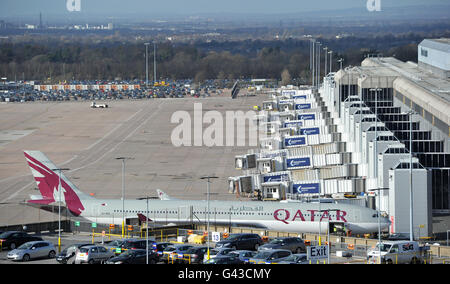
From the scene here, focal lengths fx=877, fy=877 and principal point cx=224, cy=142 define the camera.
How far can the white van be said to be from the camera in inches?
2013

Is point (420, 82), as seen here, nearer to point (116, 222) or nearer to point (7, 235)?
point (116, 222)

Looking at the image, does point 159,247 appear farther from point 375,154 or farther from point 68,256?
point 375,154

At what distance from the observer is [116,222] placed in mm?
71062

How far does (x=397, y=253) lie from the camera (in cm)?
5181

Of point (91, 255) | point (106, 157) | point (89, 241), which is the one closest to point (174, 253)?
point (91, 255)

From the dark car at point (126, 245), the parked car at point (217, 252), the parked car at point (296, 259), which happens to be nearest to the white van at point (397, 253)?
the parked car at point (296, 259)

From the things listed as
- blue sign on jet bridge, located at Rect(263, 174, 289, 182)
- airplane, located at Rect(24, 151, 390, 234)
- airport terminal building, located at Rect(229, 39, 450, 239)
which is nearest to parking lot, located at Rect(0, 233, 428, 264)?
airplane, located at Rect(24, 151, 390, 234)

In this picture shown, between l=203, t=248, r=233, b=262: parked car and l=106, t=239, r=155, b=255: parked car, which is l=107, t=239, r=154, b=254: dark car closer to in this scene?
l=106, t=239, r=155, b=255: parked car

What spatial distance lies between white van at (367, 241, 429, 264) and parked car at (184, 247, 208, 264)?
389 inches

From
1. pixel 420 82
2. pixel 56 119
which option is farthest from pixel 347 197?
pixel 56 119

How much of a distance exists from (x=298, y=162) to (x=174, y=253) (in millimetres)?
48925

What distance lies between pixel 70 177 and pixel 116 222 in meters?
35.8

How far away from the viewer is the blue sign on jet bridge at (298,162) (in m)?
98.8
